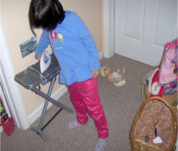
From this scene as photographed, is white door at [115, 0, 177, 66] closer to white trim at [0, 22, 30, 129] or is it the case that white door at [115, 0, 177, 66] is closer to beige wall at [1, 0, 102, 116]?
beige wall at [1, 0, 102, 116]

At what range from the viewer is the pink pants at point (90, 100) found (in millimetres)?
1513

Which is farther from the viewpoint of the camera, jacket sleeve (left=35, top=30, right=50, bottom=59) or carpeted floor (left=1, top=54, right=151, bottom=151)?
carpeted floor (left=1, top=54, right=151, bottom=151)

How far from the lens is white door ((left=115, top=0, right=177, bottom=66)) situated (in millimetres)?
2102

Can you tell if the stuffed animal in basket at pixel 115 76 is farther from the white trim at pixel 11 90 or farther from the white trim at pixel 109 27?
the white trim at pixel 11 90

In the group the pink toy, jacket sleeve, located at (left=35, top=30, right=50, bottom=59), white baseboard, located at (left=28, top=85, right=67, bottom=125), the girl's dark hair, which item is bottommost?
white baseboard, located at (left=28, top=85, right=67, bottom=125)

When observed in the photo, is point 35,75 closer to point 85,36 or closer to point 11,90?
point 11,90

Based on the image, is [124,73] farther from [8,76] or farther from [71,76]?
[8,76]

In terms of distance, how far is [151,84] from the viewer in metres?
1.85

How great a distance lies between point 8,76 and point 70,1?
2.84ft

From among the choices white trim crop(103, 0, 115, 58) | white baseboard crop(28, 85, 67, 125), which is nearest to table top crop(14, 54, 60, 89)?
white baseboard crop(28, 85, 67, 125)

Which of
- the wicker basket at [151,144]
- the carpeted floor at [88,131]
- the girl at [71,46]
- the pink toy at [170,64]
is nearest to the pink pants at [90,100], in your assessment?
the girl at [71,46]

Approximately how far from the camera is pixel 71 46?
140 cm

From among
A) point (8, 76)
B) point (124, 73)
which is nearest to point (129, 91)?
point (124, 73)

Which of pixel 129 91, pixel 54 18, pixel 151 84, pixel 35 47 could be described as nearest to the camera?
pixel 54 18
